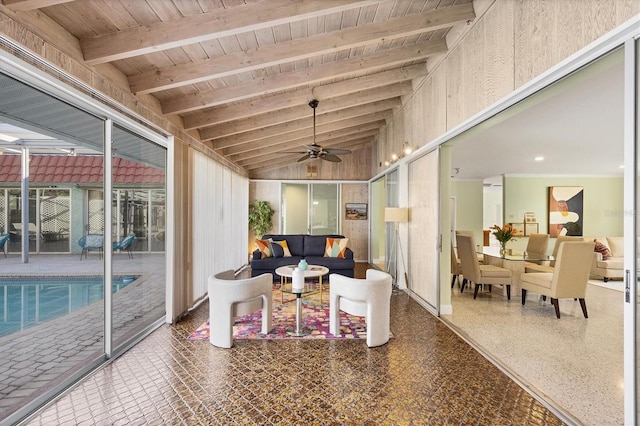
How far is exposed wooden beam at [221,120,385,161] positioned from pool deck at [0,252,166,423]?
3.31 metres

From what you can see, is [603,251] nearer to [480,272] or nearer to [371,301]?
[480,272]

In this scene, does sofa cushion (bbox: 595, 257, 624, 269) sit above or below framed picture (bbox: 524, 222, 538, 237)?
below

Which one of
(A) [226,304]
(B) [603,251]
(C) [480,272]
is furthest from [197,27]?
(B) [603,251]

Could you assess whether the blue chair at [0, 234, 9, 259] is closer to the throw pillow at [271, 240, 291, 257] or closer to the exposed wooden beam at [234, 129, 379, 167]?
the throw pillow at [271, 240, 291, 257]

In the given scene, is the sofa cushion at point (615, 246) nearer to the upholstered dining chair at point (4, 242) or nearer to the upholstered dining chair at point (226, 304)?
the upholstered dining chair at point (226, 304)

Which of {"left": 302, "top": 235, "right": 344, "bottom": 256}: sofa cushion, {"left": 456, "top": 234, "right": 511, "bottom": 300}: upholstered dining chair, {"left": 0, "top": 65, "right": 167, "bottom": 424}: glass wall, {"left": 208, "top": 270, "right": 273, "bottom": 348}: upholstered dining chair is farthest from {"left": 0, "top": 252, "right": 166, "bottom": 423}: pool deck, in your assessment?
{"left": 456, "top": 234, "right": 511, "bottom": 300}: upholstered dining chair

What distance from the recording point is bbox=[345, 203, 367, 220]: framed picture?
934 cm

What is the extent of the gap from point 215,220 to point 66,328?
284cm

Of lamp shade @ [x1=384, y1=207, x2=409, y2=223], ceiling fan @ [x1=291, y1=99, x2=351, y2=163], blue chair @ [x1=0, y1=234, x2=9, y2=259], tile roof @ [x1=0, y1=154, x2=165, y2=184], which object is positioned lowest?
blue chair @ [x1=0, y1=234, x2=9, y2=259]

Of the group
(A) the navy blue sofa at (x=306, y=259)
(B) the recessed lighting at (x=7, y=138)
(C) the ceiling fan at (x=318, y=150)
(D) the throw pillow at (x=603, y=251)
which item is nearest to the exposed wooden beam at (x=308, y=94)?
(C) the ceiling fan at (x=318, y=150)

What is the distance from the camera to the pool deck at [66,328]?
2.38 m

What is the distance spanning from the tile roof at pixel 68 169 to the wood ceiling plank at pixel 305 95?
137 cm

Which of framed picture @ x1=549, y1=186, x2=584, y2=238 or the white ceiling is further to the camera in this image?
framed picture @ x1=549, y1=186, x2=584, y2=238

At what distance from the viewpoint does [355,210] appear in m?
9.36
